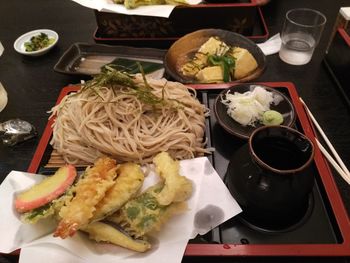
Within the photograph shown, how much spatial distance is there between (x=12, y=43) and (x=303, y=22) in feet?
8.06

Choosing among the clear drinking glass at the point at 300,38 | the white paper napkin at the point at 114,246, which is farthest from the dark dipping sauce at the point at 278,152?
the clear drinking glass at the point at 300,38

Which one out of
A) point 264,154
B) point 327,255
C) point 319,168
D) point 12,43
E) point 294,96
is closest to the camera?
point 327,255

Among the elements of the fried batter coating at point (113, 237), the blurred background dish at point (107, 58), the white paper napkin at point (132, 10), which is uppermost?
the white paper napkin at point (132, 10)

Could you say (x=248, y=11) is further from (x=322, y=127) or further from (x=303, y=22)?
(x=322, y=127)

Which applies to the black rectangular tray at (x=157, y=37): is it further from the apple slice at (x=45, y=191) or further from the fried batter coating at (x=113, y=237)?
the fried batter coating at (x=113, y=237)

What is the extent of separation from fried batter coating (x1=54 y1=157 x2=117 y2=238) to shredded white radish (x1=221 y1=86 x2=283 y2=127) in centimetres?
68

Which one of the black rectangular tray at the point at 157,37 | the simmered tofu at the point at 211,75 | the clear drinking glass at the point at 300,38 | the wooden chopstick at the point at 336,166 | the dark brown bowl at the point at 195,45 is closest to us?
the wooden chopstick at the point at 336,166

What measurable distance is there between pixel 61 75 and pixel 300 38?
1826 millimetres

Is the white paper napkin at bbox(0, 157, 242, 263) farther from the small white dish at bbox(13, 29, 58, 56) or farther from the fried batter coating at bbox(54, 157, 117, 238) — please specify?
the small white dish at bbox(13, 29, 58, 56)

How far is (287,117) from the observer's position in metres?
1.51

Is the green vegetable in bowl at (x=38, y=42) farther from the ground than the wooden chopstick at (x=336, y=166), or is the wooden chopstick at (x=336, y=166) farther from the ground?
the wooden chopstick at (x=336, y=166)

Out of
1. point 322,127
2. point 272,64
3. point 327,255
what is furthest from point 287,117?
point 272,64

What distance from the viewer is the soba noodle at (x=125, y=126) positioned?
4.74 feet

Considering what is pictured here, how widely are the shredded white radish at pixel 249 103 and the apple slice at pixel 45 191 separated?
822mm
